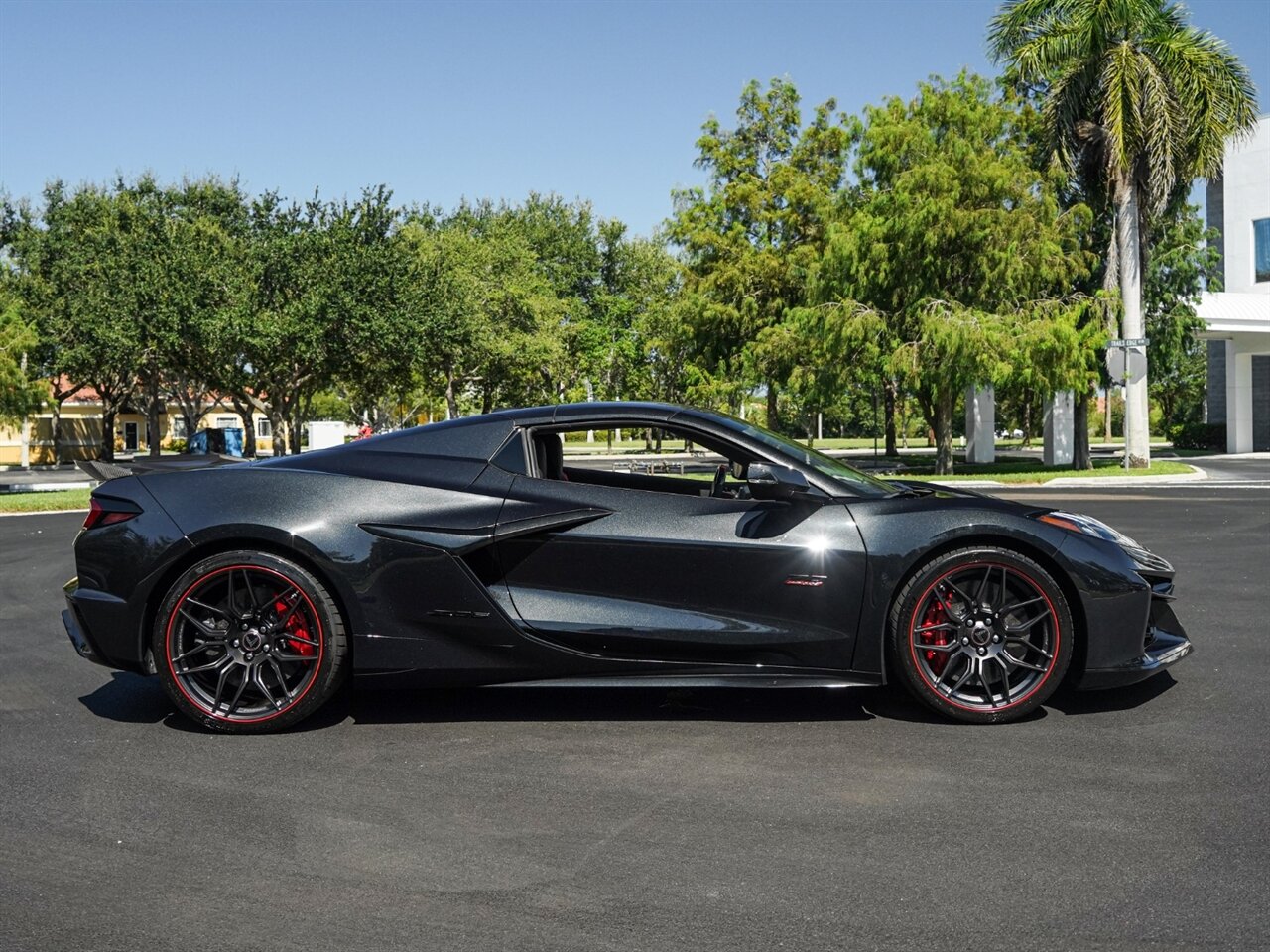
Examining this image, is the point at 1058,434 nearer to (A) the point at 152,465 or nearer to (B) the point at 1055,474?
(B) the point at 1055,474

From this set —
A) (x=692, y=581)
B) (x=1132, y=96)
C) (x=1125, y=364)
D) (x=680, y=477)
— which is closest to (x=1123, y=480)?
(x=1125, y=364)

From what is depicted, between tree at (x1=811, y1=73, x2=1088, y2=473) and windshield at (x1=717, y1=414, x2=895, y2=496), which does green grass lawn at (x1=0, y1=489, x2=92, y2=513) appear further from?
windshield at (x1=717, y1=414, x2=895, y2=496)

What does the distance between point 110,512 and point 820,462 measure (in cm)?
317

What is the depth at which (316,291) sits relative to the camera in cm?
3731

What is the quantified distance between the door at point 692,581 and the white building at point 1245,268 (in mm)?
40264

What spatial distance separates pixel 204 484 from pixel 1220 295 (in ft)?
137

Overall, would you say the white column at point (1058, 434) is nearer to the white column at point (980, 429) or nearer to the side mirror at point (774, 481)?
the white column at point (980, 429)

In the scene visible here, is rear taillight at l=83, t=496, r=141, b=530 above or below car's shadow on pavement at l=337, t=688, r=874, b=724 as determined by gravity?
above

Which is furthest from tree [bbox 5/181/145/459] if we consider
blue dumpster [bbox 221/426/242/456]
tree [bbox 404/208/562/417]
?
tree [bbox 404/208/562/417]

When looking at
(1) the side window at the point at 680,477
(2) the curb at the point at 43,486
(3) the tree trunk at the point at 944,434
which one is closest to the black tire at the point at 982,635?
(1) the side window at the point at 680,477

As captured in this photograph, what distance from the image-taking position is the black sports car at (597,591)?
5.26 meters

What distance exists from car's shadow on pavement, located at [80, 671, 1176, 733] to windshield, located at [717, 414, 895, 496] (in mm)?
1009

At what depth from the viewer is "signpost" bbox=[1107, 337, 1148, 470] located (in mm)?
28266

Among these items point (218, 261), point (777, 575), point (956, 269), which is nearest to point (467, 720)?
point (777, 575)
